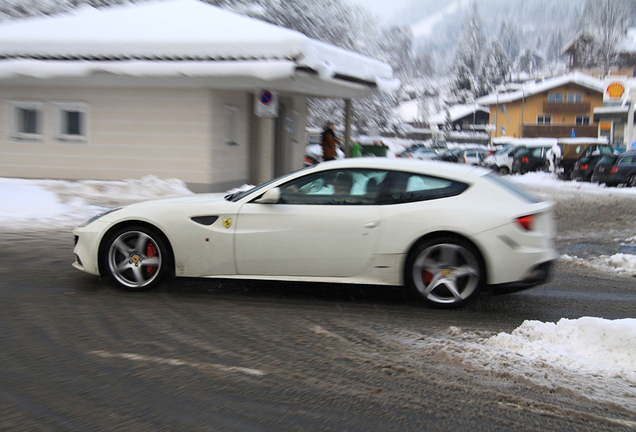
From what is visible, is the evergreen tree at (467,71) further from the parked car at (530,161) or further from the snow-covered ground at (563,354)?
the snow-covered ground at (563,354)

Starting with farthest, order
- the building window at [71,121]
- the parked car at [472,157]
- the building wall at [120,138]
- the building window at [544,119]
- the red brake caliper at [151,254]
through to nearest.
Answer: the building window at [544,119], the parked car at [472,157], the building window at [71,121], the building wall at [120,138], the red brake caliper at [151,254]

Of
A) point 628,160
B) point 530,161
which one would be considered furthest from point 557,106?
point 628,160

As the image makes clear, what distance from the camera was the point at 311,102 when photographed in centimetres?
3700

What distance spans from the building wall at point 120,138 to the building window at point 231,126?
132 centimetres

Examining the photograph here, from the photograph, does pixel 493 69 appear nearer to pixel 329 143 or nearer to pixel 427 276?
pixel 329 143

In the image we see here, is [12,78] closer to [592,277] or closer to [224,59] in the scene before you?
[224,59]

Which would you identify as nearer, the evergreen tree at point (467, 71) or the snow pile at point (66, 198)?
the snow pile at point (66, 198)

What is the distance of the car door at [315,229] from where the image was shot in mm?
5902

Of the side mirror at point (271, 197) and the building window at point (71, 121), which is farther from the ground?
the building window at point (71, 121)

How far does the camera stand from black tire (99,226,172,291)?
6195 mm

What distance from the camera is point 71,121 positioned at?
54.0 ft

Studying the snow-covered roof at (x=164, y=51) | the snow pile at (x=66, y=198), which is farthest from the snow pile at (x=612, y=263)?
the snow pile at (x=66, y=198)

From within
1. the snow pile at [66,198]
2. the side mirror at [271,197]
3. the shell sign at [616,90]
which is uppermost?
the shell sign at [616,90]

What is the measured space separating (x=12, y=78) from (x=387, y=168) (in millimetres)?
12575
